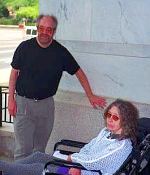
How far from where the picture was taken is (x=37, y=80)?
4.93 m

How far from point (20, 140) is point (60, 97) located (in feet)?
3.03

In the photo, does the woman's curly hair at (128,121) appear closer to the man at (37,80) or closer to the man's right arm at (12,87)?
the man at (37,80)

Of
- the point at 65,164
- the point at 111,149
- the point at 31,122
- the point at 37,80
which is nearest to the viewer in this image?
the point at 65,164

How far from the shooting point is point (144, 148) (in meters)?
3.95

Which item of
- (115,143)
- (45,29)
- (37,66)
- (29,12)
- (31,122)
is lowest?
(29,12)

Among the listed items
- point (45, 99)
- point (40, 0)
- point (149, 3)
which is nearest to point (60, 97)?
point (45, 99)

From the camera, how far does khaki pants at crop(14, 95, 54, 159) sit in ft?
16.6

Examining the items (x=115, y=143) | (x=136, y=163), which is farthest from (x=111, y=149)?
(x=136, y=163)

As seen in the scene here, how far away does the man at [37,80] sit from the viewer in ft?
16.0

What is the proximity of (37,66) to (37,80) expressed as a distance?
14 centimetres

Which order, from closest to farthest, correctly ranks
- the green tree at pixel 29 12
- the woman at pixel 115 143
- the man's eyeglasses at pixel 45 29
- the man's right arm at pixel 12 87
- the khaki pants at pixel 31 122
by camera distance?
the woman at pixel 115 143, the man's eyeglasses at pixel 45 29, the man's right arm at pixel 12 87, the khaki pants at pixel 31 122, the green tree at pixel 29 12

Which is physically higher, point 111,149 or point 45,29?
point 45,29

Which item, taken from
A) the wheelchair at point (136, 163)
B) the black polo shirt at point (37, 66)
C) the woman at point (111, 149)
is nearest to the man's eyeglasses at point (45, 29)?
the black polo shirt at point (37, 66)

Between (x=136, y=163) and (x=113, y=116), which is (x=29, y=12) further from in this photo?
(x=136, y=163)
